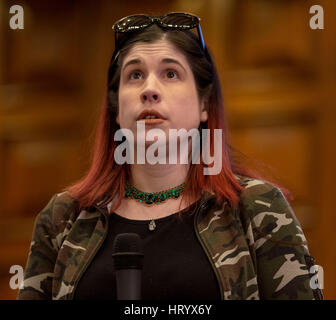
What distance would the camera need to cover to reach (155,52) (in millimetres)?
924

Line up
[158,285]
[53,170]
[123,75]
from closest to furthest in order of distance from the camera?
[158,285], [123,75], [53,170]

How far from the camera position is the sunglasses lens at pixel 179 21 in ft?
3.16

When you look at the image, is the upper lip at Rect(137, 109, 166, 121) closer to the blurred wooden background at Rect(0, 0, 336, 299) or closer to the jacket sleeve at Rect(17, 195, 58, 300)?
the jacket sleeve at Rect(17, 195, 58, 300)

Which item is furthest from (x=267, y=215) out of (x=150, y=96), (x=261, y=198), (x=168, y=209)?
(x=150, y=96)

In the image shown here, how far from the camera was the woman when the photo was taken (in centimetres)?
83

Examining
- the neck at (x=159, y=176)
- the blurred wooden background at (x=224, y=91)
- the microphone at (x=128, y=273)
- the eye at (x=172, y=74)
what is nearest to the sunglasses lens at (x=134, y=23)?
the eye at (x=172, y=74)

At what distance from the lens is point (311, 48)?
63.9 inches

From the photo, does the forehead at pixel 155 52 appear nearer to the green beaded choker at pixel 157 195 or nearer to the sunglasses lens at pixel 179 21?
the sunglasses lens at pixel 179 21

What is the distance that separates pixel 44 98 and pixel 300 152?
79cm

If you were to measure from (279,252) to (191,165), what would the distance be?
0.21 meters

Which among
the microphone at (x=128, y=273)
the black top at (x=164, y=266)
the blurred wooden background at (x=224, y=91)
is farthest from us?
the blurred wooden background at (x=224, y=91)
